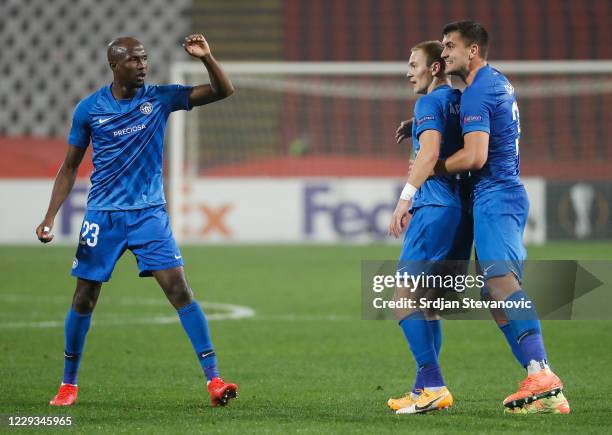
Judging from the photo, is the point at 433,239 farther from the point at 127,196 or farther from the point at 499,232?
the point at 127,196

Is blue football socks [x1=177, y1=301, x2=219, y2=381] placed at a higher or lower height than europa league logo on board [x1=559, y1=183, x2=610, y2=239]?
higher

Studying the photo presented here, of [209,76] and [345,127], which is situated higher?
[209,76]

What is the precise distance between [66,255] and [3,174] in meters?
3.99

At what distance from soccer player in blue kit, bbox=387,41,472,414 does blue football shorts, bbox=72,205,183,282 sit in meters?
1.35

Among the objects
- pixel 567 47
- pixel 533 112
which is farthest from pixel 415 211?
pixel 567 47

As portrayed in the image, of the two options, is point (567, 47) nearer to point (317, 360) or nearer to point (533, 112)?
point (533, 112)

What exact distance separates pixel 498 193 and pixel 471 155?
0.31 metres

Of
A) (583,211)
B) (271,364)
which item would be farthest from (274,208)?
(271,364)

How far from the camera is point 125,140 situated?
625cm

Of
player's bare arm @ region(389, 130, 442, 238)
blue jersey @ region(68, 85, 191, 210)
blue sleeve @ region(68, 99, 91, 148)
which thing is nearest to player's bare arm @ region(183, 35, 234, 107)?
blue jersey @ region(68, 85, 191, 210)

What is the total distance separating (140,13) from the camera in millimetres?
27641

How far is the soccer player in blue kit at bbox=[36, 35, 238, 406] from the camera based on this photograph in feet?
20.3

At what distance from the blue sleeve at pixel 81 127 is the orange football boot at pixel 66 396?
1376 mm

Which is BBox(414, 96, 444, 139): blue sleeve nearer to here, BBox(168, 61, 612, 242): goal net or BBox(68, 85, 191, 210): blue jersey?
BBox(68, 85, 191, 210): blue jersey
